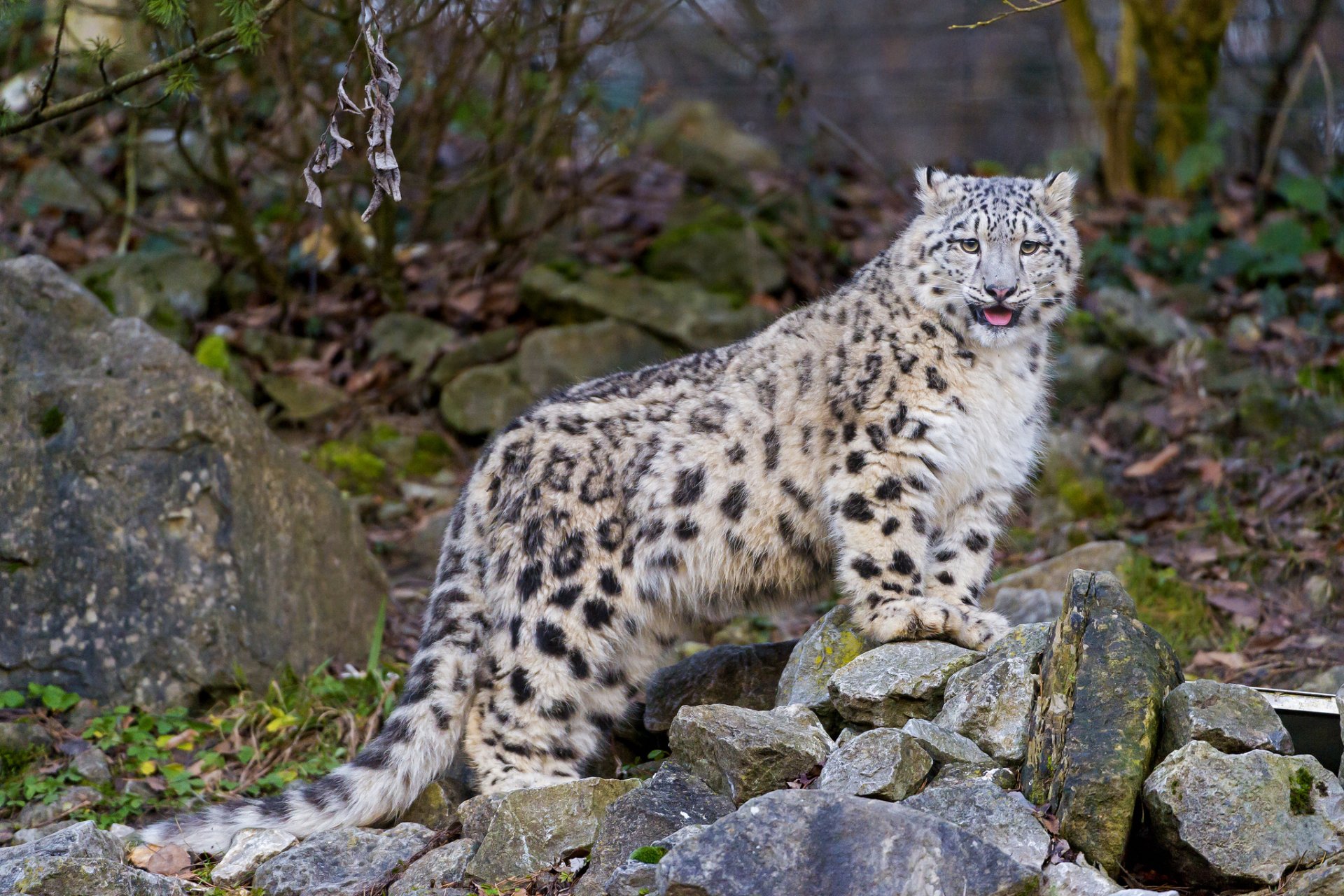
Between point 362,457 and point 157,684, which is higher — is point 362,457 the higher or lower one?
the higher one

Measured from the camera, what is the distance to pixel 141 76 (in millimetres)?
4773

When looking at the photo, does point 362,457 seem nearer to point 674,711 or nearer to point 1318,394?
point 674,711

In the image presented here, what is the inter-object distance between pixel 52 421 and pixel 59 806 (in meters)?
1.69

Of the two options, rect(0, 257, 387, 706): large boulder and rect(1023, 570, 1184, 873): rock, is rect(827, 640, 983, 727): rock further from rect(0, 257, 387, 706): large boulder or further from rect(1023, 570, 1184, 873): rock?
rect(0, 257, 387, 706): large boulder

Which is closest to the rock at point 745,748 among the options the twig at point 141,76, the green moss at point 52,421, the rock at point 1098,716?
the rock at point 1098,716

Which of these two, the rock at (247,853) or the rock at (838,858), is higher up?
the rock at (838,858)

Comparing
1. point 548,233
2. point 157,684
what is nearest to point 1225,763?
point 157,684

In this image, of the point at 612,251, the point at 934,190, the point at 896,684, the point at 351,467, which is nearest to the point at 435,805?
the point at 896,684

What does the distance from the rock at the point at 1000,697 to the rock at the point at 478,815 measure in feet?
4.81

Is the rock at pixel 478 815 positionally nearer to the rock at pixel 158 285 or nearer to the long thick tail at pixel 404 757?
the long thick tail at pixel 404 757

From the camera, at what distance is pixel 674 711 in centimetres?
556

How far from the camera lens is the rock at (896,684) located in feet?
15.0

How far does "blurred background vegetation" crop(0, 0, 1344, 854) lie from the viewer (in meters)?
7.15

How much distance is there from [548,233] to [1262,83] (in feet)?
20.0
